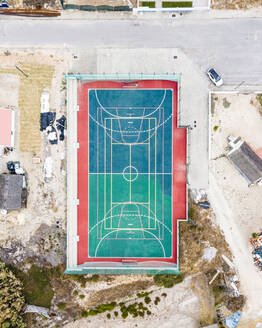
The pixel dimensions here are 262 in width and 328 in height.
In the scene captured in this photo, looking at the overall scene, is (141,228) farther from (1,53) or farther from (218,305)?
(1,53)

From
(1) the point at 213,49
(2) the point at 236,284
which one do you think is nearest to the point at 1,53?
(1) the point at 213,49

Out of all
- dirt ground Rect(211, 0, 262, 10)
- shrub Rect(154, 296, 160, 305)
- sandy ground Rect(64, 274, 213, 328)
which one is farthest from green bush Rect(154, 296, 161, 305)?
dirt ground Rect(211, 0, 262, 10)

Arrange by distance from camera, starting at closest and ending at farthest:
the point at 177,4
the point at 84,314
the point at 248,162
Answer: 1. the point at 248,162
2. the point at 177,4
3. the point at 84,314

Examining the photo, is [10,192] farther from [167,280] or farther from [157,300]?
[157,300]

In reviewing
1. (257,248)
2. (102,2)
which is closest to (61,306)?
(257,248)

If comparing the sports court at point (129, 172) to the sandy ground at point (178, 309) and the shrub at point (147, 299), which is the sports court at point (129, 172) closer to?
the sandy ground at point (178, 309)

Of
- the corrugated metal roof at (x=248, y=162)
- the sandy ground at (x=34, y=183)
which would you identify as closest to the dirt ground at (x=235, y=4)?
the corrugated metal roof at (x=248, y=162)

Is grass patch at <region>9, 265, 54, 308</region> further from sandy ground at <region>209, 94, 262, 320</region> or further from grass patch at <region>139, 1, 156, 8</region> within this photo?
grass patch at <region>139, 1, 156, 8</region>
